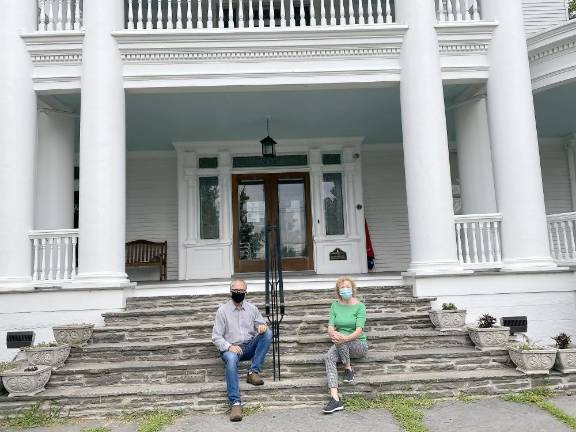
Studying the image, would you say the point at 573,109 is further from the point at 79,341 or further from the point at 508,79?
the point at 79,341

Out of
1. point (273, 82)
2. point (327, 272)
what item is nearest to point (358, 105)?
point (273, 82)

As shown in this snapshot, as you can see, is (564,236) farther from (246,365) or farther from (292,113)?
(246,365)

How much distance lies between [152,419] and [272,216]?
19.5 ft

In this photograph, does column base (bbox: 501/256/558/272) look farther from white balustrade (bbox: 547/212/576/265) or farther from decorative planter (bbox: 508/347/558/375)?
decorative planter (bbox: 508/347/558/375)

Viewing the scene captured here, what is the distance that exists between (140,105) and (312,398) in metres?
5.55

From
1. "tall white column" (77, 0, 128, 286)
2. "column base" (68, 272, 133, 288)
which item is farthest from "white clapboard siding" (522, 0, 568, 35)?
"column base" (68, 272, 133, 288)

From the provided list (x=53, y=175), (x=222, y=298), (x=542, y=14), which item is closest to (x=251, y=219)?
(x=222, y=298)

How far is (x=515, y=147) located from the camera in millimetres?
6348

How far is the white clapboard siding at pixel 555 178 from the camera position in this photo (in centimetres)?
999

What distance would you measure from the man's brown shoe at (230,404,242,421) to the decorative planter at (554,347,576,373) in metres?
3.12

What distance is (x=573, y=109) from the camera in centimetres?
848

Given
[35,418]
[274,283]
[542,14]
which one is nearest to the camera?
[35,418]

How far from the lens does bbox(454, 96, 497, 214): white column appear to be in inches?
286

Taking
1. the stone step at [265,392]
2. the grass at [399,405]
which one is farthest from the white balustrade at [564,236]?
the grass at [399,405]
